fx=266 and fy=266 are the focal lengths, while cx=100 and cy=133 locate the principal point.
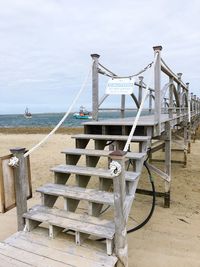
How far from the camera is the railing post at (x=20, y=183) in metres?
3.08

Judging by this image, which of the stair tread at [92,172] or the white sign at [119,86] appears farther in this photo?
the white sign at [119,86]

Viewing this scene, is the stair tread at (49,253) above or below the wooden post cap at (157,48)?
below

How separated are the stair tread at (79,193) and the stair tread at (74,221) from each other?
0.66 ft

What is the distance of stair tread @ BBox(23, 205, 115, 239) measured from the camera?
8.99 feet

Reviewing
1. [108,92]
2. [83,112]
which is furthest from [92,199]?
[83,112]

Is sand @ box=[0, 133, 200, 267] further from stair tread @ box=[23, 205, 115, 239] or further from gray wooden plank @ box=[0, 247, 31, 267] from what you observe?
gray wooden plank @ box=[0, 247, 31, 267]

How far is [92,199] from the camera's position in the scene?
3.12 meters

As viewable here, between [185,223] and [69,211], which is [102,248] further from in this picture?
[185,223]

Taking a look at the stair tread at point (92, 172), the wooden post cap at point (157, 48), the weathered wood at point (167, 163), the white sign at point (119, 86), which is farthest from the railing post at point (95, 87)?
the stair tread at point (92, 172)

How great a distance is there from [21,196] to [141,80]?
504 centimetres

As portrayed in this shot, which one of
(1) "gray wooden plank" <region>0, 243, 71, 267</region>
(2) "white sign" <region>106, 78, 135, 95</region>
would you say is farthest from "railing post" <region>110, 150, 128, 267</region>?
(2) "white sign" <region>106, 78, 135, 95</region>

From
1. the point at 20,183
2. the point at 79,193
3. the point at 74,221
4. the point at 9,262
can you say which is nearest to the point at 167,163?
the point at 79,193

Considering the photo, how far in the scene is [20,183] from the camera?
311 centimetres

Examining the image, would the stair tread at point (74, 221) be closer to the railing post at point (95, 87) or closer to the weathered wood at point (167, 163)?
the weathered wood at point (167, 163)
